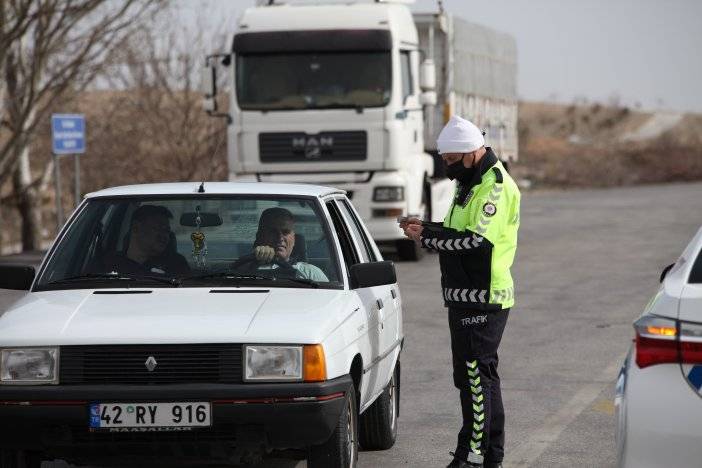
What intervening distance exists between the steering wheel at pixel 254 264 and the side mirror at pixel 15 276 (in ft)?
3.36

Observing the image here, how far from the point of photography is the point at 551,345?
1323 centimetres

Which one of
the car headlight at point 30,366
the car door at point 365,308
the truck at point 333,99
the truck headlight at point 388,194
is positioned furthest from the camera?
the truck headlight at point 388,194

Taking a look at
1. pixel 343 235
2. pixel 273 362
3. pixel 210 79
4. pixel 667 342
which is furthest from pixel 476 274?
pixel 210 79

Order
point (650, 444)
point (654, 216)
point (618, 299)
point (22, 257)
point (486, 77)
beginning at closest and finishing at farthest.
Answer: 1. point (650, 444)
2. point (618, 299)
3. point (22, 257)
4. point (486, 77)
5. point (654, 216)

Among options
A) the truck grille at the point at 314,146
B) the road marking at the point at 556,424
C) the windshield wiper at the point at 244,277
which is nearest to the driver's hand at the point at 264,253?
the windshield wiper at the point at 244,277

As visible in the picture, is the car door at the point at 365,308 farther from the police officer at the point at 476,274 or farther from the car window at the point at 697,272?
the car window at the point at 697,272

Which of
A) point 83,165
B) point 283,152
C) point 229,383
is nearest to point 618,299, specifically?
point 283,152

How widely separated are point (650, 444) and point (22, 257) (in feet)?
63.3

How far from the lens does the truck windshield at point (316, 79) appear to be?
2016cm

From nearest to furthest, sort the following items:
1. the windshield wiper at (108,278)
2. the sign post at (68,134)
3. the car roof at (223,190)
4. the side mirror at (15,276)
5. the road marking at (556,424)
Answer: the windshield wiper at (108,278) → the side mirror at (15,276) → the car roof at (223,190) → the road marking at (556,424) → the sign post at (68,134)

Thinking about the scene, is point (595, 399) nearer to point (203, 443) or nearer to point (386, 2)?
point (203, 443)

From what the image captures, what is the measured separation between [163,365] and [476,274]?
1724 millimetres

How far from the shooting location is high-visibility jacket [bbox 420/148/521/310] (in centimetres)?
750

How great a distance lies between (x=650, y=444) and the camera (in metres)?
5.32
